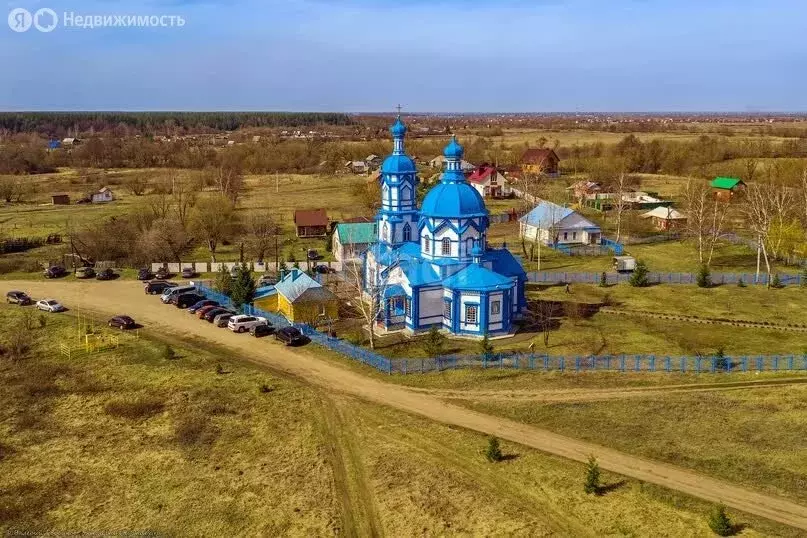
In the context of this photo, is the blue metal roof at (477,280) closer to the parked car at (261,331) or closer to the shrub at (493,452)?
the parked car at (261,331)

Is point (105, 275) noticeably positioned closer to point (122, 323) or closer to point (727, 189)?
point (122, 323)

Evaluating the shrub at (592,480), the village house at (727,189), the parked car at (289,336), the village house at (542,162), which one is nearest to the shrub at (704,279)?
the parked car at (289,336)

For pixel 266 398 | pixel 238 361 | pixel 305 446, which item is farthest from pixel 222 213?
pixel 305 446

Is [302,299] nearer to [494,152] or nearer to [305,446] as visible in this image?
[305,446]

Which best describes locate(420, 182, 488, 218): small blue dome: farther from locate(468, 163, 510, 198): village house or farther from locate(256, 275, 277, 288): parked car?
locate(468, 163, 510, 198): village house

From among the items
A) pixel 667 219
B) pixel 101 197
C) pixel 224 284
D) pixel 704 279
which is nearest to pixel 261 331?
pixel 224 284

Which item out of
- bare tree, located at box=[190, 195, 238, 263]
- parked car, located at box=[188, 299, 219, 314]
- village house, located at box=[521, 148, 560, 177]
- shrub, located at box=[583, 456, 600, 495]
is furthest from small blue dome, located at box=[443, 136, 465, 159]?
village house, located at box=[521, 148, 560, 177]
